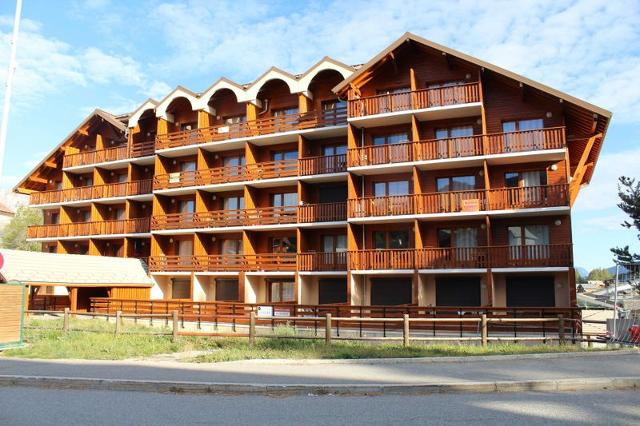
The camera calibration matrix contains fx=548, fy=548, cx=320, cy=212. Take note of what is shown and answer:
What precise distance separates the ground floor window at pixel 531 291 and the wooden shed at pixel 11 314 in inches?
Result: 773

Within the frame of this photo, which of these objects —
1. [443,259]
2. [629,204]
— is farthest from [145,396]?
[629,204]

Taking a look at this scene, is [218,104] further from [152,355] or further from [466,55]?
[152,355]

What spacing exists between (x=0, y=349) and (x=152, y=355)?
4.73 meters

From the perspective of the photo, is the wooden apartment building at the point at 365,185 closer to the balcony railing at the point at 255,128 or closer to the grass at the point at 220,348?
the balcony railing at the point at 255,128

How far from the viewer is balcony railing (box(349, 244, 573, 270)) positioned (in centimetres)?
2319

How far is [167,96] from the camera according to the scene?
1367 inches

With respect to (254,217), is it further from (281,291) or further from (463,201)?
(463,201)

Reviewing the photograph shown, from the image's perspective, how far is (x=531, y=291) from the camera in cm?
2486

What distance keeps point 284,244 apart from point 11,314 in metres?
16.6

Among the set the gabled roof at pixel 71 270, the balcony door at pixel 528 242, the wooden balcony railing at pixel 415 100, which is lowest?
the gabled roof at pixel 71 270

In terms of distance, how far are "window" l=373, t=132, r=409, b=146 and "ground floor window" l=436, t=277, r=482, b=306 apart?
24.0ft

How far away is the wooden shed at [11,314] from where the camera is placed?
16.0 metres

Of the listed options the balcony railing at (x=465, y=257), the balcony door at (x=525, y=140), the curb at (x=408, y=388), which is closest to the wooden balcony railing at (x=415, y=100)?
the balcony door at (x=525, y=140)

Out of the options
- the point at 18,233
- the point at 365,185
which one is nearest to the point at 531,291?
the point at 365,185
